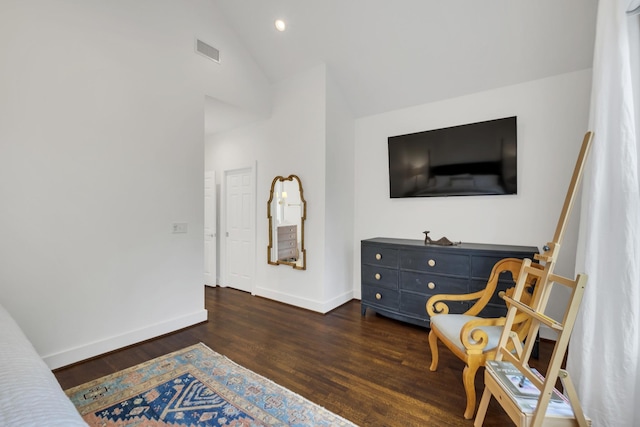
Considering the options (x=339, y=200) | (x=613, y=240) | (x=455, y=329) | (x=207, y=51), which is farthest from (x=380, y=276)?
(x=207, y=51)

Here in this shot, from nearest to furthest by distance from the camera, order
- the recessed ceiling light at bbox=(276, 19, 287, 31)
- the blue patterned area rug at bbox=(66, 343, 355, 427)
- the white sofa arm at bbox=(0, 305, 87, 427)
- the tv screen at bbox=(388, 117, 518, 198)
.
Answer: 1. the white sofa arm at bbox=(0, 305, 87, 427)
2. the blue patterned area rug at bbox=(66, 343, 355, 427)
3. the tv screen at bbox=(388, 117, 518, 198)
4. the recessed ceiling light at bbox=(276, 19, 287, 31)

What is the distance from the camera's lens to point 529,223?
294 cm

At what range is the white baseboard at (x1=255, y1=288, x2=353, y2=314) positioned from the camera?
11.8 feet

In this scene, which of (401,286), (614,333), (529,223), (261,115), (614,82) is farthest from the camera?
(261,115)

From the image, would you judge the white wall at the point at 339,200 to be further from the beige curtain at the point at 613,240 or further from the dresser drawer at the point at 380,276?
the beige curtain at the point at 613,240

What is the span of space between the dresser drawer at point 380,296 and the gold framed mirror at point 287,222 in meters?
0.88

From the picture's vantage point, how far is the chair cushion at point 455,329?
187 cm

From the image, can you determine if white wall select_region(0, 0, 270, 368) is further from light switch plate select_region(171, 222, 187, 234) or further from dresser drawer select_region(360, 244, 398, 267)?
dresser drawer select_region(360, 244, 398, 267)

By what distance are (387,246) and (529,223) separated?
147 cm

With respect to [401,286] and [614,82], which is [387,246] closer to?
[401,286]

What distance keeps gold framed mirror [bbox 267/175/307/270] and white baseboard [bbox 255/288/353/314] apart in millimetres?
435

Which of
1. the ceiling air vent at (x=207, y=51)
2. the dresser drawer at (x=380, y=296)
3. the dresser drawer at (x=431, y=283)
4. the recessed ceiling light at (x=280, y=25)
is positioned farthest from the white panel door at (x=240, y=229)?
the dresser drawer at (x=431, y=283)

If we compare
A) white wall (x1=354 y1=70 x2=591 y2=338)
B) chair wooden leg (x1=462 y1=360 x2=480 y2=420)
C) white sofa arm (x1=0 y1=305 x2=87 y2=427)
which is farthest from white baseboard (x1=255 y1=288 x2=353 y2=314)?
white sofa arm (x1=0 y1=305 x2=87 y2=427)

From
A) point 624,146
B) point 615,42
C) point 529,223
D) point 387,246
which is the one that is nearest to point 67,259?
point 387,246
